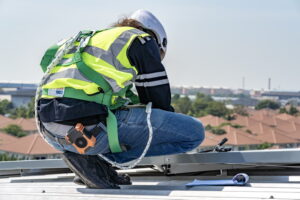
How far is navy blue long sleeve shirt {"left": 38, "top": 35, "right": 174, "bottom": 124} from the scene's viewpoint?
11.2ft

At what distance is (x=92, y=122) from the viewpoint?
345cm

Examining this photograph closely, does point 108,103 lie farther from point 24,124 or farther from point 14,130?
point 24,124

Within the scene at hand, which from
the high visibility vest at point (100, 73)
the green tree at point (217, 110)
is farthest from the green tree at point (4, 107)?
the high visibility vest at point (100, 73)

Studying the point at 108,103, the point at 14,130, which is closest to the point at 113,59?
the point at 108,103

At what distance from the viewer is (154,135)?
360 cm

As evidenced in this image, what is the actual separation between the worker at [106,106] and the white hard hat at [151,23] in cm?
19

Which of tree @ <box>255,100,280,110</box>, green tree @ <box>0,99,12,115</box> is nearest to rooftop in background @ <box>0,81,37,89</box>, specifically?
green tree @ <box>0,99,12,115</box>

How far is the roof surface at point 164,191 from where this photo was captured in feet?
9.76

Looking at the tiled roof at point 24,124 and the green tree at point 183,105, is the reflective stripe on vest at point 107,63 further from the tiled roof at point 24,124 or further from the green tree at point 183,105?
the green tree at point 183,105

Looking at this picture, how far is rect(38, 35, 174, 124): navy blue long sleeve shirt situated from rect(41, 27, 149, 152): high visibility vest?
0.12 feet

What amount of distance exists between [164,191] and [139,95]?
78 cm

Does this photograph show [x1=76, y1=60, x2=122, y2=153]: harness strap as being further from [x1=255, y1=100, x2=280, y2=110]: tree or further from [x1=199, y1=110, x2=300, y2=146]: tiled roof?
[x1=255, y1=100, x2=280, y2=110]: tree

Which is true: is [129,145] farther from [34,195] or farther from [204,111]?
[204,111]

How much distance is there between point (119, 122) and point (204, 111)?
252ft
